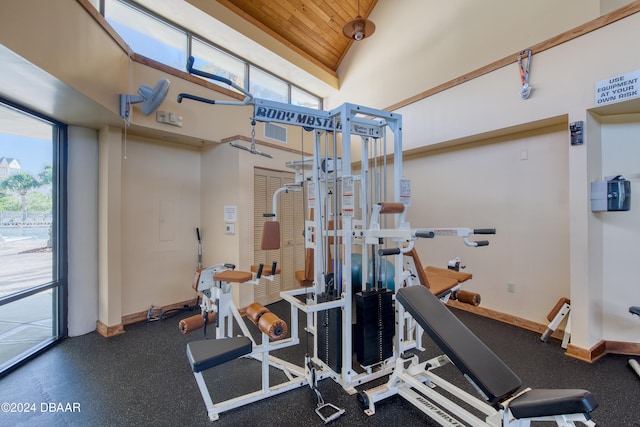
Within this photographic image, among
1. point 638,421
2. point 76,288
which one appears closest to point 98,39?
point 76,288

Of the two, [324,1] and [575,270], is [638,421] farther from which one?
[324,1]

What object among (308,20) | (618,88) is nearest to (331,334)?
(618,88)

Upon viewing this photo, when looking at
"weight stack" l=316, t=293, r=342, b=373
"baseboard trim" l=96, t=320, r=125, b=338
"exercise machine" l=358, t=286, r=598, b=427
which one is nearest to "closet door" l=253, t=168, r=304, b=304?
"baseboard trim" l=96, t=320, r=125, b=338

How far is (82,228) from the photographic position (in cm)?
314

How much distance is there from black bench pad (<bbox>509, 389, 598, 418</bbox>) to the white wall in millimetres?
3975

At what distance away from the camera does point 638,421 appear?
1848 mm

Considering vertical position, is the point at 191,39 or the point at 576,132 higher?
the point at 191,39

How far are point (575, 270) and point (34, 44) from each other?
466 cm

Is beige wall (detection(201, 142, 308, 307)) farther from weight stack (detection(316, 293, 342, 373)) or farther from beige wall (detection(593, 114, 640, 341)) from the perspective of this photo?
beige wall (detection(593, 114, 640, 341))

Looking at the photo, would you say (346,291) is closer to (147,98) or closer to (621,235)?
(621,235)

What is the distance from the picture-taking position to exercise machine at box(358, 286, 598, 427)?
1.06m

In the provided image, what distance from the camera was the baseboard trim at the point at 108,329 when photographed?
314 centimetres

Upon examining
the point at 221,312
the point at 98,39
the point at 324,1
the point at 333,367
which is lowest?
the point at 333,367

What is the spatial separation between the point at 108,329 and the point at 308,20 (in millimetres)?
5391
